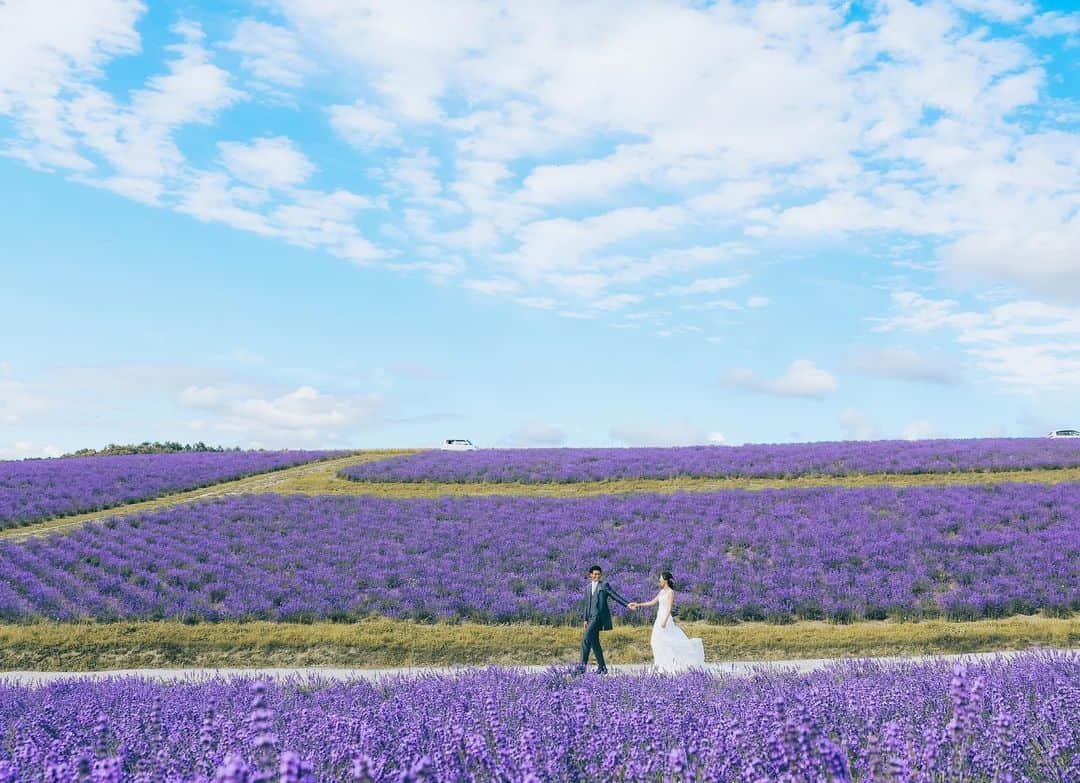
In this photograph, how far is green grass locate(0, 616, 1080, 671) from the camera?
534 inches

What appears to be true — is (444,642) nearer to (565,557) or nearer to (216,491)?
(565,557)

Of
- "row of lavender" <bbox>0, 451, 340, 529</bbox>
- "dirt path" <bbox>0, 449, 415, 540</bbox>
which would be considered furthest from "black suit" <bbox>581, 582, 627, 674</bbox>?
"row of lavender" <bbox>0, 451, 340, 529</bbox>

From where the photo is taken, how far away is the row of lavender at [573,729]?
3416mm

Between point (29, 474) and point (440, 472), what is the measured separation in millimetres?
15595

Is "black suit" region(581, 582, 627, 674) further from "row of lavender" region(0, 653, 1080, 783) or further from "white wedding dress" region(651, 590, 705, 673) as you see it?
"row of lavender" region(0, 653, 1080, 783)

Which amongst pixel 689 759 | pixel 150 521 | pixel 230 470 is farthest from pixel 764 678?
pixel 230 470

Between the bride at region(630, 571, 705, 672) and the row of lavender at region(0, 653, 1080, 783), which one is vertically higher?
the row of lavender at region(0, 653, 1080, 783)

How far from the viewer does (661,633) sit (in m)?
11.8

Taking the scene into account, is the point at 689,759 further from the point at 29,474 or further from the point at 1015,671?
the point at 29,474

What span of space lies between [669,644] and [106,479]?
25.4m

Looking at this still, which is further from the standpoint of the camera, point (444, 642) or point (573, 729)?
point (444, 642)

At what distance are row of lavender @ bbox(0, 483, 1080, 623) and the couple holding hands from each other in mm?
2755

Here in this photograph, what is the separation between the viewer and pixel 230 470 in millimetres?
33000

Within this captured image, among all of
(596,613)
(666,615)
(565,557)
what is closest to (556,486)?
(565,557)
